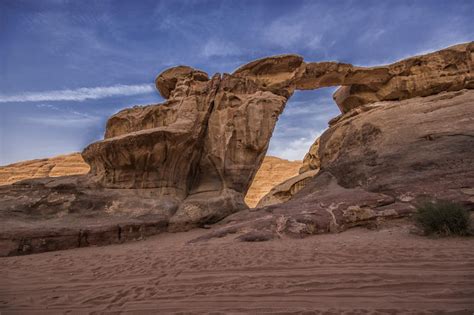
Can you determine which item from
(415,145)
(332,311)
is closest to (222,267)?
(332,311)

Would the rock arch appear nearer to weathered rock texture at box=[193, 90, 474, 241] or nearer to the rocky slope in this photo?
weathered rock texture at box=[193, 90, 474, 241]

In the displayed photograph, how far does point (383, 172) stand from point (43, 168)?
36860 mm

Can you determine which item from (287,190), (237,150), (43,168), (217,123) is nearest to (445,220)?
(237,150)

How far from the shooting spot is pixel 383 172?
9.95 metres

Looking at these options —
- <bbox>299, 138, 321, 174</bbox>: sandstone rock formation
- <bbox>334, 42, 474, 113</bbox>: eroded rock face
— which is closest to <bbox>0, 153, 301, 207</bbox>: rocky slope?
<bbox>299, 138, 321, 174</bbox>: sandstone rock formation

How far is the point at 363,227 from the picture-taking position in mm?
7988

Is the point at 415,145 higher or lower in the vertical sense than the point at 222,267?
higher

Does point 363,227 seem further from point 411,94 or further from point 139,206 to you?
point 411,94

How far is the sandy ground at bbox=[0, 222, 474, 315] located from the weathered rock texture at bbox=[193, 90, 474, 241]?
2101mm

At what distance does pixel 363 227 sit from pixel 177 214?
6.13 metres

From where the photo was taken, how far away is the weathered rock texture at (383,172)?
7984mm

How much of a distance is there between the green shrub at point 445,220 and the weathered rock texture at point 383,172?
1.36 metres

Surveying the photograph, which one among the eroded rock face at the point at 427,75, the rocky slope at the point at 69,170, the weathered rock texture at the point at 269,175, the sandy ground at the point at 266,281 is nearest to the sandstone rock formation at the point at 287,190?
the eroded rock face at the point at 427,75

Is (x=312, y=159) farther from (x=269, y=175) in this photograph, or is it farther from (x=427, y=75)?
(x=269, y=175)
